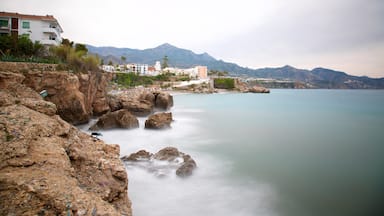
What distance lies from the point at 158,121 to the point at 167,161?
845 cm

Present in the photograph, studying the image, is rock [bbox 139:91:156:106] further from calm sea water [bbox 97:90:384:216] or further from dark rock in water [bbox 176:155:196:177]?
dark rock in water [bbox 176:155:196:177]

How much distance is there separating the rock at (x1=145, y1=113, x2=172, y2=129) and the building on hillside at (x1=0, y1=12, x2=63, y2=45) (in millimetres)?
24228

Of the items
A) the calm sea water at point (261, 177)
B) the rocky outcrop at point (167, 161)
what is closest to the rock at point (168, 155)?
the rocky outcrop at point (167, 161)

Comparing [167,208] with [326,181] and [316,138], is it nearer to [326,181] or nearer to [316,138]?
[326,181]

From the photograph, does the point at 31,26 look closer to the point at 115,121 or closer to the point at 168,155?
the point at 115,121

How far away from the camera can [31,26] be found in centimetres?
3288

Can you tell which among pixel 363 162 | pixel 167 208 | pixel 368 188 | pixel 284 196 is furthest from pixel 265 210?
pixel 363 162

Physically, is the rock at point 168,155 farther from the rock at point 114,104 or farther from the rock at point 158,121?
the rock at point 114,104

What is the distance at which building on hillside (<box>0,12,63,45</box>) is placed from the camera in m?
31.7

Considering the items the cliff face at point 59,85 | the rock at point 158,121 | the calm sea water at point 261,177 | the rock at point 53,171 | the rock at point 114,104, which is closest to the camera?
the rock at point 53,171

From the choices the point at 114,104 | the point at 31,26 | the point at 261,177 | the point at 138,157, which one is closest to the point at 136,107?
the point at 114,104

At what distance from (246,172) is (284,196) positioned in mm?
2579

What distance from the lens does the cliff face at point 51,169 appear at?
3.28 metres

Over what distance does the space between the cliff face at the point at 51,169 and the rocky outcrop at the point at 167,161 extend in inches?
136
